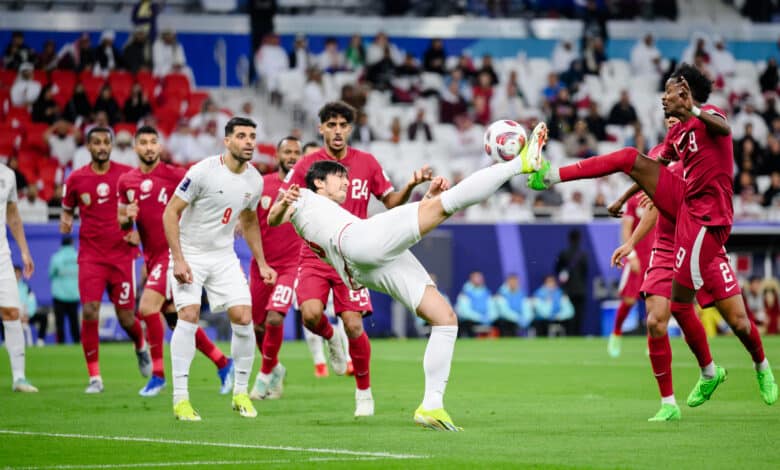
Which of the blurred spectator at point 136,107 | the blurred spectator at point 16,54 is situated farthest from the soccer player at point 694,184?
the blurred spectator at point 16,54

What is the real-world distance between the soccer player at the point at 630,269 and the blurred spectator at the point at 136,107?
12.3 m

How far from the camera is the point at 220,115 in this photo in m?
30.2

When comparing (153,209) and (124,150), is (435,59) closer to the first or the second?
(124,150)

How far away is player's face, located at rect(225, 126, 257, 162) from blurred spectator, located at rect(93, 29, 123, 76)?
19097 mm

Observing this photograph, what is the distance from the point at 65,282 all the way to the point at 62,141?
16.3ft

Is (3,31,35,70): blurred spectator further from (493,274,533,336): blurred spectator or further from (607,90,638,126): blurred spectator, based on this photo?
(607,90,638,126): blurred spectator

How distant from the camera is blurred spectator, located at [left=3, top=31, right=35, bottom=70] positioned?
29938 mm

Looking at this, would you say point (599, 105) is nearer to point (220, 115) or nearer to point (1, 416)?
point (220, 115)

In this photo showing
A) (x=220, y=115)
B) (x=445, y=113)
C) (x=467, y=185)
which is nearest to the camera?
(x=467, y=185)

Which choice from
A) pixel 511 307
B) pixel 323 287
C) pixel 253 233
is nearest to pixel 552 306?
pixel 511 307

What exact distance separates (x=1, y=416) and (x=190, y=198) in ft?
8.34

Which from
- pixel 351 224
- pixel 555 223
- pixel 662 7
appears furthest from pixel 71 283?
pixel 662 7

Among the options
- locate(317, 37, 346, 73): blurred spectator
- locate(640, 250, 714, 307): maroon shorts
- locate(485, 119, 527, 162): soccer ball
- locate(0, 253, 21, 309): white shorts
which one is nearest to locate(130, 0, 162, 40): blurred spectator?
locate(317, 37, 346, 73): blurred spectator

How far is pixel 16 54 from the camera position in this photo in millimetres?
30109
